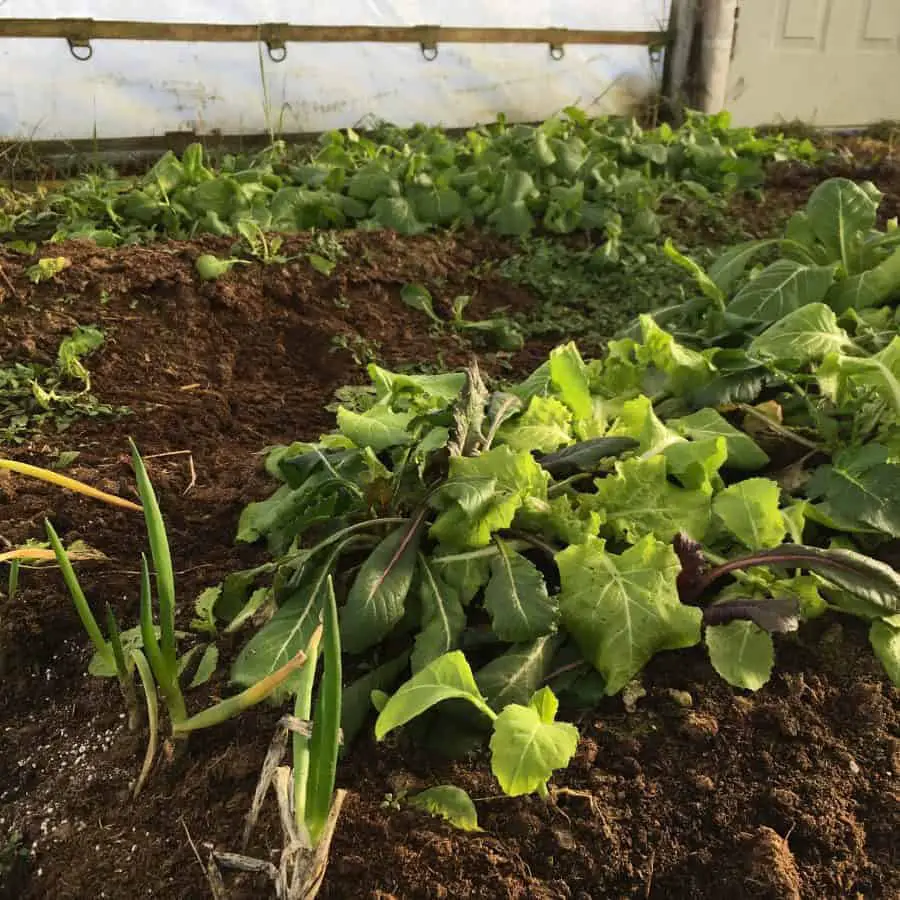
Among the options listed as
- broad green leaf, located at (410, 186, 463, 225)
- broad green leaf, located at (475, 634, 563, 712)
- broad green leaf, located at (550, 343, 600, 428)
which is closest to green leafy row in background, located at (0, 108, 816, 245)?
broad green leaf, located at (410, 186, 463, 225)

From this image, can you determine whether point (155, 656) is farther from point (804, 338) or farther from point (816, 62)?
point (816, 62)

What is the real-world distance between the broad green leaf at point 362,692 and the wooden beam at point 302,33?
4.66 m

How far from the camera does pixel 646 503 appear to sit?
175 centimetres

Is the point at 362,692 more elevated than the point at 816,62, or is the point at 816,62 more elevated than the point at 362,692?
the point at 816,62

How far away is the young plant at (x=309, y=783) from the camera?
3.53 feet

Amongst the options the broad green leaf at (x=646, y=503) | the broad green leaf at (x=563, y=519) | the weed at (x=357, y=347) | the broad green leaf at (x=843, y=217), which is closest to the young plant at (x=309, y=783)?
the broad green leaf at (x=563, y=519)

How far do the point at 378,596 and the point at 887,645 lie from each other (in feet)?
2.89

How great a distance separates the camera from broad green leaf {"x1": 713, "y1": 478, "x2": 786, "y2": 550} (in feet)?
5.46

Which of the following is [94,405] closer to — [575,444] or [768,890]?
[575,444]

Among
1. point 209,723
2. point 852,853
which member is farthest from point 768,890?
point 209,723

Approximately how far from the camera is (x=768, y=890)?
124 cm

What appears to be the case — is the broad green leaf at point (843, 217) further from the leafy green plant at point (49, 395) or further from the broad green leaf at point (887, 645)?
the leafy green plant at point (49, 395)

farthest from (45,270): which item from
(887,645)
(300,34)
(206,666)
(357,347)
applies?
(300,34)

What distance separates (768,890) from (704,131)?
4434mm
